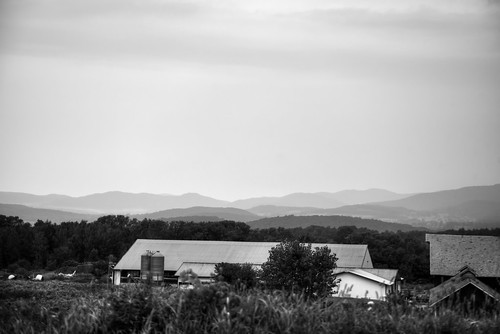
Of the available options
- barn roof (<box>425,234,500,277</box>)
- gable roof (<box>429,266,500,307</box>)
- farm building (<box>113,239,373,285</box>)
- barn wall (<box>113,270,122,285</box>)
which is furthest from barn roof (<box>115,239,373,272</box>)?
gable roof (<box>429,266,500,307</box>)

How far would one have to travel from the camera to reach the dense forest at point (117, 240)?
69000 millimetres

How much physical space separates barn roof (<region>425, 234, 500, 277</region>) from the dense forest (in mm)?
23750

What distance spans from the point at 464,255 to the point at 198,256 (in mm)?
22446

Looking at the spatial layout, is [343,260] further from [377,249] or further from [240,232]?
[240,232]

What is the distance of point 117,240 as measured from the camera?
7956cm

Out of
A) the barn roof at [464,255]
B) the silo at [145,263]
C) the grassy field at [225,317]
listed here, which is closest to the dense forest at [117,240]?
the silo at [145,263]

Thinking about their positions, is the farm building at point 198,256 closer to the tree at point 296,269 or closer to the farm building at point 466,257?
the farm building at point 466,257

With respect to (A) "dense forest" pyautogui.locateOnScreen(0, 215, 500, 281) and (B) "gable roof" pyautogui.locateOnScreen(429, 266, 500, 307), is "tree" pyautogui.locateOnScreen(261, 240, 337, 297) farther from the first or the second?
(A) "dense forest" pyautogui.locateOnScreen(0, 215, 500, 281)

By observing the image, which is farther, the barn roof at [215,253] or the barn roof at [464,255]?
the barn roof at [215,253]

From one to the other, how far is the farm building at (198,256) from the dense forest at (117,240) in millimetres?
9589

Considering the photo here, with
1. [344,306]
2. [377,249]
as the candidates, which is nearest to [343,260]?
[377,249]

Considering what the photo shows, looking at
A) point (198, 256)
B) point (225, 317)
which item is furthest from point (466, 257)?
point (225, 317)

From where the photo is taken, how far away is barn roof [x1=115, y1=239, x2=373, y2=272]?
53.8 meters

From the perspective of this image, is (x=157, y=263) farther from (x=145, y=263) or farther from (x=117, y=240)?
(x=117, y=240)
